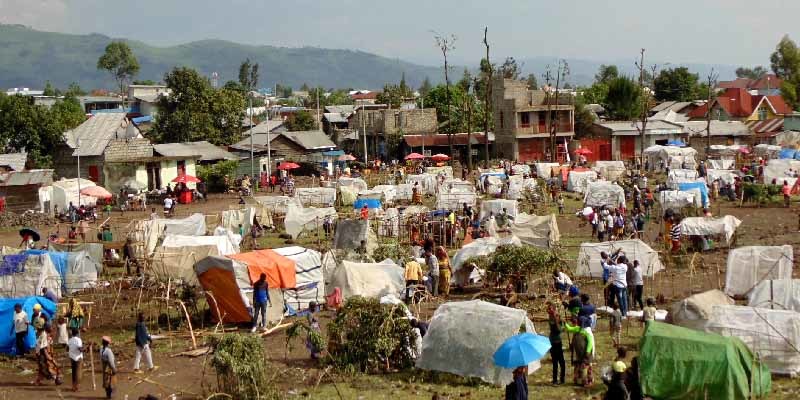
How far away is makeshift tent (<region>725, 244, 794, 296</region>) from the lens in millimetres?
19281

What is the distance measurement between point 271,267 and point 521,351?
7991 mm

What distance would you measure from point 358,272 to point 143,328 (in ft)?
19.0

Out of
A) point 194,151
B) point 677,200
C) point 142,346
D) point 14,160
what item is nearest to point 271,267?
point 142,346

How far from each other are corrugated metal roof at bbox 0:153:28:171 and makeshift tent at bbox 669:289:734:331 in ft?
123

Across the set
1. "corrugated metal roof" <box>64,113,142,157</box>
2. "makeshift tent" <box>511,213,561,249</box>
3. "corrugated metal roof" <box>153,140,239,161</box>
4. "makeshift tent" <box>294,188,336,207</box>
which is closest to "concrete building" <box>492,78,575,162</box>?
"corrugated metal roof" <box>153,140,239,161</box>

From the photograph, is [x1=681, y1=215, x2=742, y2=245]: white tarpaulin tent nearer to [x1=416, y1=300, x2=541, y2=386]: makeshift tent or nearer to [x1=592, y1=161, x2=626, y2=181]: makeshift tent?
[x1=416, y1=300, x2=541, y2=386]: makeshift tent

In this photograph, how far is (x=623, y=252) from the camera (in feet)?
70.8

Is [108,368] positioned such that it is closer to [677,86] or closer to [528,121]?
[528,121]

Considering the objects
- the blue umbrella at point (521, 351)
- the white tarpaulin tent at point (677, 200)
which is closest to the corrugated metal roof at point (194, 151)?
the white tarpaulin tent at point (677, 200)

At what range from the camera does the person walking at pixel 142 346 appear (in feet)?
50.7

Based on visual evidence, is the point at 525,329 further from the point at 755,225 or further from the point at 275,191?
the point at 275,191

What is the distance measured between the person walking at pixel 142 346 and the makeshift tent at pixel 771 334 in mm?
9200

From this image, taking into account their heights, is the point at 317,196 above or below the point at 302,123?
below

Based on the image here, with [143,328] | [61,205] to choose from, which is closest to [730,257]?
[143,328]
